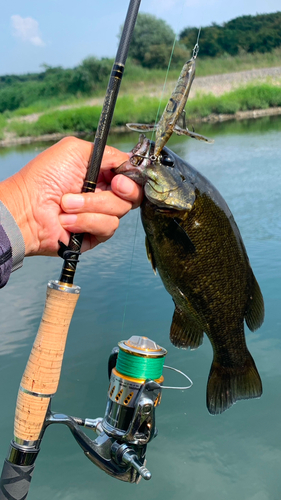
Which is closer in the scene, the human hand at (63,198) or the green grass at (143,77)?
the human hand at (63,198)

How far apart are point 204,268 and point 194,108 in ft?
71.7

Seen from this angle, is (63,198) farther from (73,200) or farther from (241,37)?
(241,37)

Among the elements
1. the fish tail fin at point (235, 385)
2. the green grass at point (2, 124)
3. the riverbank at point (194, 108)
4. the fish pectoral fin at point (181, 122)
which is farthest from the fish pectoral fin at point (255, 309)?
the green grass at point (2, 124)

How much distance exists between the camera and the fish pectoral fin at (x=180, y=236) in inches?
68.9

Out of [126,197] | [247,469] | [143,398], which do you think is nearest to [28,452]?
[143,398]

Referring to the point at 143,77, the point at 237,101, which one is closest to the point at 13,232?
the point at 237,101

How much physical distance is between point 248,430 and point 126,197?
2.01 m

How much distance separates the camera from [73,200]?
1738 millimetres

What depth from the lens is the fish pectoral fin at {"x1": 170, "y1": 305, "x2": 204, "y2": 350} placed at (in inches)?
79.3

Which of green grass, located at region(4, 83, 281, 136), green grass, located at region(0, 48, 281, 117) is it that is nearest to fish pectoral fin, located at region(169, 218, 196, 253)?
green grass, located at region(0, 48, 281, 117)

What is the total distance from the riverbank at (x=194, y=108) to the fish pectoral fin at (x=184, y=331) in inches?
752

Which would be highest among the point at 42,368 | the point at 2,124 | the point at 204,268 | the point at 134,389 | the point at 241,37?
the point at 241,37

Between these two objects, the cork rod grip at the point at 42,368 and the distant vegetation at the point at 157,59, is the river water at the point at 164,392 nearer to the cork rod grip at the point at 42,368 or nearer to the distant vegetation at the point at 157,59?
the cork rod grip at the point at 42,368

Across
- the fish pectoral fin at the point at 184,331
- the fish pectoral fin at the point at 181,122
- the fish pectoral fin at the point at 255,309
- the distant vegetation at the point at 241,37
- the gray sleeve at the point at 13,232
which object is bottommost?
the fish pectoral fin at the point at 184,331
